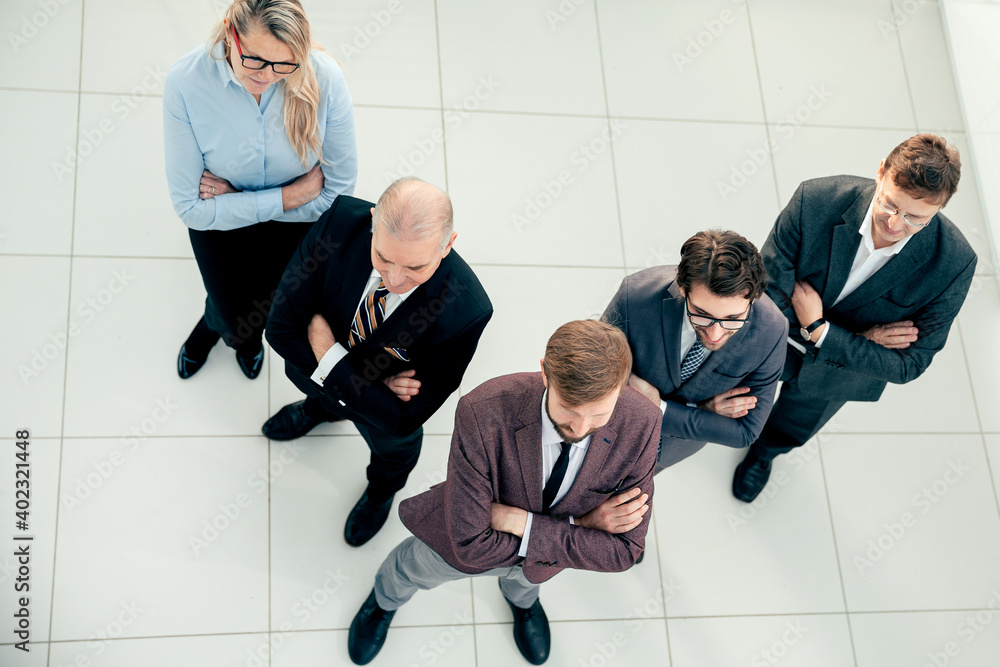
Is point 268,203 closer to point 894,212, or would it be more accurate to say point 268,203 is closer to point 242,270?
point 242,270

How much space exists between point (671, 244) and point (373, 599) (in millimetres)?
2254

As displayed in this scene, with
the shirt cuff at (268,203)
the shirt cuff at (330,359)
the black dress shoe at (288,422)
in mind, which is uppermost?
the shirt cuff at (268,203)

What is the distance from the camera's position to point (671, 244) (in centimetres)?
406

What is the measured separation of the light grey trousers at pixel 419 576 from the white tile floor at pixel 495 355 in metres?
0.30

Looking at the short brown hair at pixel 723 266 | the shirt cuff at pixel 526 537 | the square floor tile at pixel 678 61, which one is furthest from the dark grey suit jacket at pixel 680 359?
the square floor tile at pixel 678 61

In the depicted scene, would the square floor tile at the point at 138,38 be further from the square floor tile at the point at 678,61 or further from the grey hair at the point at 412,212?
the grey hair at the point at 412,212

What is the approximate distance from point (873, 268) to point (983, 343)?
1.87 meters

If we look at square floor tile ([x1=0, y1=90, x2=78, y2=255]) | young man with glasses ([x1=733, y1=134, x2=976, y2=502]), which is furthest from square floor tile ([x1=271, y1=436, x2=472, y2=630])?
young man with glasses ([x1=733, y1=134, x2=976, y2=502])

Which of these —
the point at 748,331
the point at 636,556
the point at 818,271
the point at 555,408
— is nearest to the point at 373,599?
the point at 636,556

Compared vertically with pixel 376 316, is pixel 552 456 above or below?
below

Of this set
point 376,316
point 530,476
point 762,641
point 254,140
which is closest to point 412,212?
point 376,316

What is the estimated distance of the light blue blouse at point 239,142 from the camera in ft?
7.90

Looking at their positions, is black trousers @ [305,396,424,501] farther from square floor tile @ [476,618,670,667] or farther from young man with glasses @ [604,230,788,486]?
young man with glasses @ [604,230,788,486]

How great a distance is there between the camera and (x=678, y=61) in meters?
4.41
